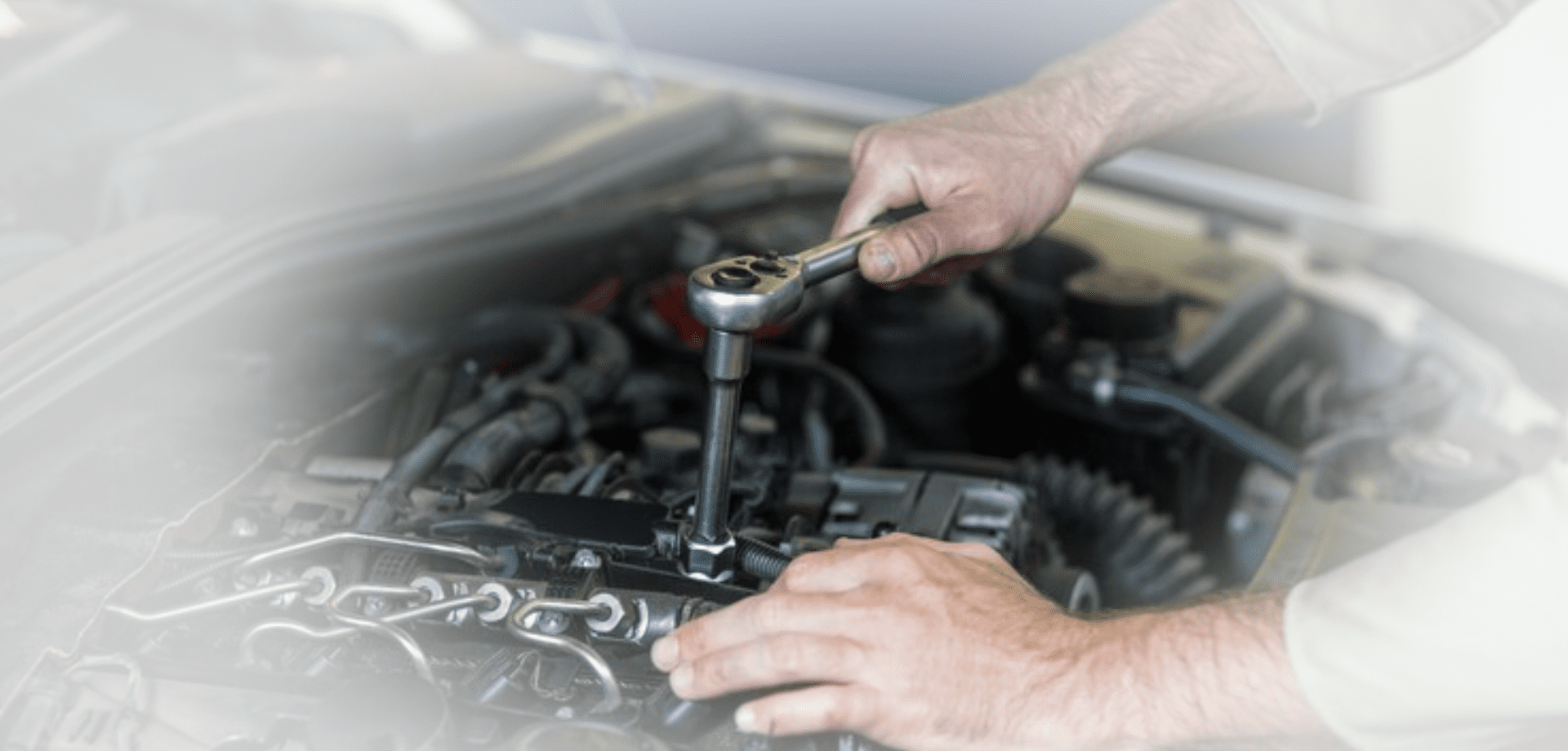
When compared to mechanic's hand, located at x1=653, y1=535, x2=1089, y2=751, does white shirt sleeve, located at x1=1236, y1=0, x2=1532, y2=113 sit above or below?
above

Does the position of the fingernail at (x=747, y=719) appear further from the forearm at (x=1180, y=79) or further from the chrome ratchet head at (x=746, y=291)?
the forearm at (x=1180, y=79)

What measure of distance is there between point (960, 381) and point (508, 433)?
0.60 metres

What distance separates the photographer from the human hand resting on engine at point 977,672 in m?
0.85

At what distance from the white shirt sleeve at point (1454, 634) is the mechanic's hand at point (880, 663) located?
0.15 metres

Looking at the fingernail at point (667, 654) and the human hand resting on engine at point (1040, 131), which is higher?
the human hand resting on engine at point (1040, 131)

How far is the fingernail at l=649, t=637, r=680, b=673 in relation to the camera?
0.88 meters

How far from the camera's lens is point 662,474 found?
1248mm

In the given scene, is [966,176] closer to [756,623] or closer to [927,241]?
[927,241]

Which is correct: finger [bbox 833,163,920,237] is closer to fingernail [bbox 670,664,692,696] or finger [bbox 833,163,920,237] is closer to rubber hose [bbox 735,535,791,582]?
rubber hose [bbox 735,535,791,582]

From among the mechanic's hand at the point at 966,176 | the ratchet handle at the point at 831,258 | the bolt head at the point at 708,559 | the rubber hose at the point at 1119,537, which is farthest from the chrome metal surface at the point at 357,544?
the rubber hose at the point at 1119,537

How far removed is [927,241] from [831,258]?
0.10 m

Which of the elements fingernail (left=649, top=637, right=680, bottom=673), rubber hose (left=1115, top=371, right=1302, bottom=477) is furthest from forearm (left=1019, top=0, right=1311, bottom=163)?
fingernail (left=649, top=637, right=680, bottom=673)

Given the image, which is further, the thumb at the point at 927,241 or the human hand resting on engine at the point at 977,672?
the thumb at the point at 927,241

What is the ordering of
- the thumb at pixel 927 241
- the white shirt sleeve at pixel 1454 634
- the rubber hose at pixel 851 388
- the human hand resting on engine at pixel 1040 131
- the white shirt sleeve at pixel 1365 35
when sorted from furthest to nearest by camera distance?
the rubber hose at pixel 851 388
the white shirt sleeve at pixel 1365 35
the human hand resting on engine at pixel 1040 131
the thumb at pixel 927 241
the white shirt sleeve at pixel 1454 634
